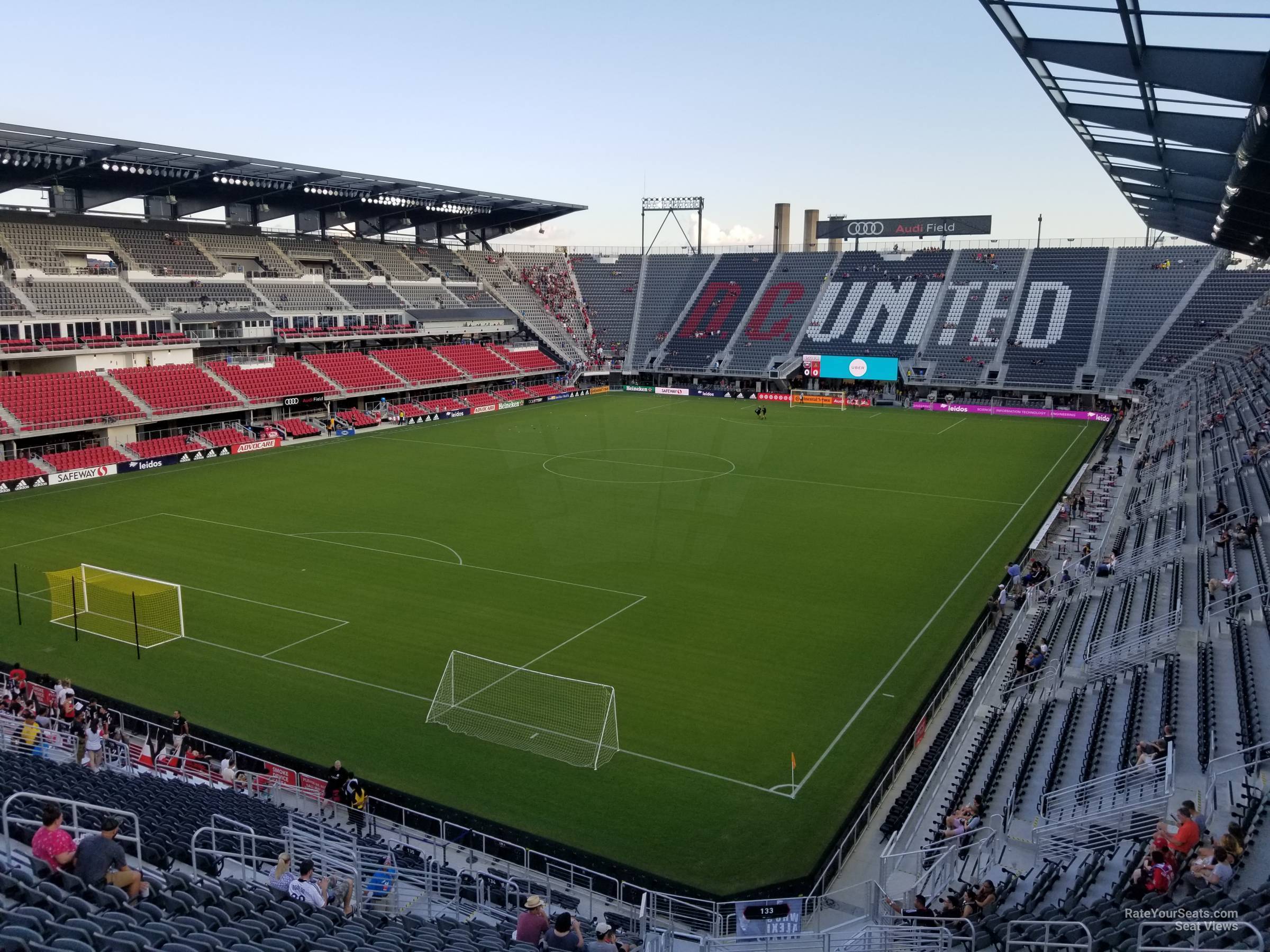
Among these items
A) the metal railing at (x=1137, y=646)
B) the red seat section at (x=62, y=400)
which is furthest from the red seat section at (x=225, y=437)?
the metal railing at (x=1137, y=646)

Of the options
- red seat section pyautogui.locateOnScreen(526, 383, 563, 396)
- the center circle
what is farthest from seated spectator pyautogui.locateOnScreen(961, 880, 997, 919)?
red seat section pyautogui.locateOnScreen(526, 383, 563, 396)

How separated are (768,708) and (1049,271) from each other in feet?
220

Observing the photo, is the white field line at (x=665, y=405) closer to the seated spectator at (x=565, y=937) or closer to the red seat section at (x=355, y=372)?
the red seat section at (x=355, y=372)

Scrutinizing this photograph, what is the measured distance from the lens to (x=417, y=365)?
2464 inches

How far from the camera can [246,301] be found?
2202 inches

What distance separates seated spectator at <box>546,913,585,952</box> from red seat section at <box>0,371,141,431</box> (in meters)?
39.9

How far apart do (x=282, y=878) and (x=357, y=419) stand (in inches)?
1840

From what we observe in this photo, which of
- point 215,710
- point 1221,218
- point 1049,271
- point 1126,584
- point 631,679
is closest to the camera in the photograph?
point 215,710

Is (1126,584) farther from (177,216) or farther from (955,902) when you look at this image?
(177,216)

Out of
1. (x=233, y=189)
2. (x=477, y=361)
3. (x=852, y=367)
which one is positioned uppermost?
(x=233, y=189)

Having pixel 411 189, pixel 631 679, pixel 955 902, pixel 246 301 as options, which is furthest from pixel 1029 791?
pixel 411 189

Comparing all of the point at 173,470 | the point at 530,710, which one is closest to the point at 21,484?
the point at 173,470

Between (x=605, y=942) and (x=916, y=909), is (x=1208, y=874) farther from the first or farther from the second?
(x=605, y=942)

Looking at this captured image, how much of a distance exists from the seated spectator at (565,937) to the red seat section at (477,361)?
191 ft
